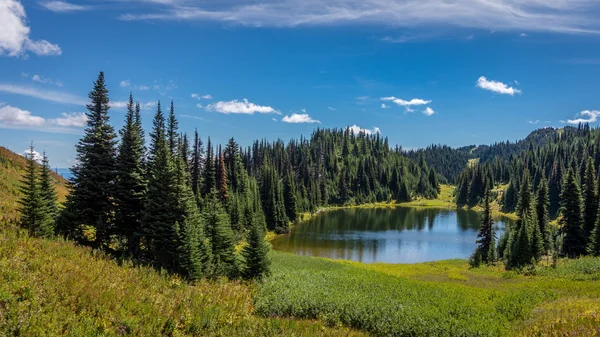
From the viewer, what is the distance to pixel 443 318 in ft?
72.1

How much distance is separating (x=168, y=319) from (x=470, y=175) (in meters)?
→ 192

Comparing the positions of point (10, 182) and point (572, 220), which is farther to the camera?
point (572, 220)

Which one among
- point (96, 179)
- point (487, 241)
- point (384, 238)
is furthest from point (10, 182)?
point (384, 238)

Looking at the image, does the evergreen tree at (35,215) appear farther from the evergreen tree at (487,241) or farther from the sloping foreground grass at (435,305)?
the evergreen tree at (487,241)

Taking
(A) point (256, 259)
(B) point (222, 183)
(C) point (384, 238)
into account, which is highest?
(B) point (222, 183)

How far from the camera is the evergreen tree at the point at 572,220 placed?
186ft

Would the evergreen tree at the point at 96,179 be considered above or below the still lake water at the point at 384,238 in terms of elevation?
above

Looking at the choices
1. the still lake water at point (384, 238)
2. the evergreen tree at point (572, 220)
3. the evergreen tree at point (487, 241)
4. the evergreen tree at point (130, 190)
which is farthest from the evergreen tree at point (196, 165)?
the evergreen tree at point (572, 220)

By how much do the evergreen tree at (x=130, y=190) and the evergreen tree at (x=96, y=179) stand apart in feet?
2.23

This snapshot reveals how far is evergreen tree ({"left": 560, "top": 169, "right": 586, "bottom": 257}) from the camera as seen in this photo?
186 ft

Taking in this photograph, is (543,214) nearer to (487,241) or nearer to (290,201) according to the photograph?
(487,241)

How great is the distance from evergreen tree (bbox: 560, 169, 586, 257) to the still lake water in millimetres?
17968

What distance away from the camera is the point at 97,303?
15.0 metres

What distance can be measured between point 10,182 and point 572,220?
263 ft
